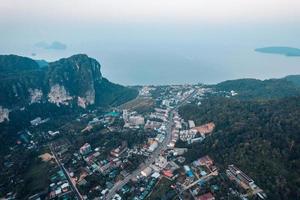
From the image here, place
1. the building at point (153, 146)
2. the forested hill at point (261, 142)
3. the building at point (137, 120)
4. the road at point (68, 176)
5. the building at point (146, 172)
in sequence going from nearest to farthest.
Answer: the forested hill at point (261, 142) < the road at point (68, 176) < the building at point (146, 172) < the building at point (153, 146) < the building at point (137, 120)

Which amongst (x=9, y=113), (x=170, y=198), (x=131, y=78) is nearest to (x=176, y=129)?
(x=170, y=198)

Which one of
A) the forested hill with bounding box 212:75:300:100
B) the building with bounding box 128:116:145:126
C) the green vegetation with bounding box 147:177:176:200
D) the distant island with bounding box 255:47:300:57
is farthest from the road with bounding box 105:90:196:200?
the distant island with bounding box 255:47:300:57

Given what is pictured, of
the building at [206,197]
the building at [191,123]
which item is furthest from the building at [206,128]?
the building at [206,197]

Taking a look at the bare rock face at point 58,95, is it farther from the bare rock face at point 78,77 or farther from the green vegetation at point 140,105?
the green vegetation at point 140,105

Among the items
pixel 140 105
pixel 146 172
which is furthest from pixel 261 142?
pixel 140 105

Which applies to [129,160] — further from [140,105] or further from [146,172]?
[140,105]

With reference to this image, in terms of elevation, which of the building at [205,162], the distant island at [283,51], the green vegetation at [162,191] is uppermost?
the distant island at [283,51]

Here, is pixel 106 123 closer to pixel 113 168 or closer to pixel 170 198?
pixel 113 168
